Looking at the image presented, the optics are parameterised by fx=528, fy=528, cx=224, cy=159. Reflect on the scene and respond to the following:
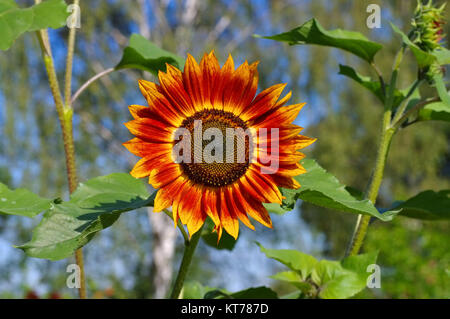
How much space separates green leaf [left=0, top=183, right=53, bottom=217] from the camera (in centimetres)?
59

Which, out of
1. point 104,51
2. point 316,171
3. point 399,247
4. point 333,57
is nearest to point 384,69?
point 333,57

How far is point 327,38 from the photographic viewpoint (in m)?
0.81

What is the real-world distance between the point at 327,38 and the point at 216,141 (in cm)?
29

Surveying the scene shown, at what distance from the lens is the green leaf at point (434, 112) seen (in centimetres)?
82

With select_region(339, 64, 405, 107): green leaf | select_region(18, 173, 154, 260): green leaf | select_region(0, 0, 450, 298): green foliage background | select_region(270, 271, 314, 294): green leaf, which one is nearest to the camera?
select_region(18, 173, 154, 260): green leaf

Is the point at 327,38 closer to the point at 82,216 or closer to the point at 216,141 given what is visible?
the point at 216,141

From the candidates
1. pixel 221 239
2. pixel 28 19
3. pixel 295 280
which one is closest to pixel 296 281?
pixel 295 280

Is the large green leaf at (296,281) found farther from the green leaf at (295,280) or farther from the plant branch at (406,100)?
the plant branch at (406,100)

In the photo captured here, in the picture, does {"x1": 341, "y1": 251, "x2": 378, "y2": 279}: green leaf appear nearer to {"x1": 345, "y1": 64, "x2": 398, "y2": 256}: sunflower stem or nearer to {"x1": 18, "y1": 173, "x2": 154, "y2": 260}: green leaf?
{"x1": 345, "y1": 64, "x2": 398, "y2": 256}: sunflower stem

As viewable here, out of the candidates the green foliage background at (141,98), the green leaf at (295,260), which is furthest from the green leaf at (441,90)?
the green foliage background at (141,98)

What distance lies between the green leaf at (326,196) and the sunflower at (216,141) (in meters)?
0.02

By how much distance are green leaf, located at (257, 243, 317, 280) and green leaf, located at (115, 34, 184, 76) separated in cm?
31

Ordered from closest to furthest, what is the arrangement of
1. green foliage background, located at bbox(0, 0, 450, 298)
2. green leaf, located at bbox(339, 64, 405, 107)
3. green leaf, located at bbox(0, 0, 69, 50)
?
1. green leaf, located at bbox(0, 0, 69, 50)
2. green leaf, located at bbox(339, 64, 405, 107)
3. green foliage background, located at bbox(0, 0, 450, 298)

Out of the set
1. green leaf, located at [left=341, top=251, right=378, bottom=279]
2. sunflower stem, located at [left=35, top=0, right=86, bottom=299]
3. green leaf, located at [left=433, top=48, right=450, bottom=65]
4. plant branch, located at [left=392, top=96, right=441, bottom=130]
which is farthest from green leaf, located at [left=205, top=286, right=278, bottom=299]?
green leaf, located at [left=433, top=48, right=450, bottom=65]
